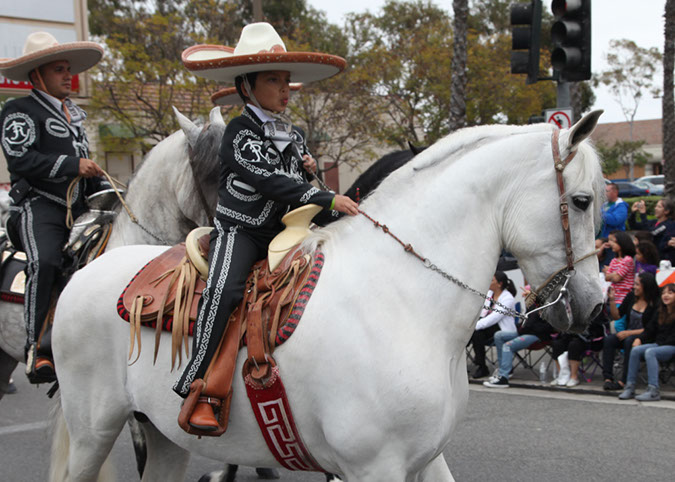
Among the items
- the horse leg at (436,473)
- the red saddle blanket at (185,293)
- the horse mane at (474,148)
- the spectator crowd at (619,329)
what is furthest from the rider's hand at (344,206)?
the spectator crowd at (619,329)

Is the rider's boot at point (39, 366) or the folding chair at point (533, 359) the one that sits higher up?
the rider's boot at point (39, 366)

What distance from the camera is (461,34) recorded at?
557 inches

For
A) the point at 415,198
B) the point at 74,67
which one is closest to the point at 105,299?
the point at 415,198

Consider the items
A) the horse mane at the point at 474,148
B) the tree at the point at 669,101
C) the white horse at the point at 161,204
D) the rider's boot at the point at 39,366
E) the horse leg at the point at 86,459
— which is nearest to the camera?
the horse mane at the point at 474,148

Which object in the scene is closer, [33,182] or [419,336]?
[419,336]

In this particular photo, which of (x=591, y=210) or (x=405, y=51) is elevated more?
(x=405, y=51)

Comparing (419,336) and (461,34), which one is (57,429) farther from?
(461,34)

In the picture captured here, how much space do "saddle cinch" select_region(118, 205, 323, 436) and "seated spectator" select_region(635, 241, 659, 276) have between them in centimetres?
684

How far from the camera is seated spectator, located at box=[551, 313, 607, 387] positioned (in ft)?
28.4

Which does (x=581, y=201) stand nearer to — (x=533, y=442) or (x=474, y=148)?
(x=474, y=148)

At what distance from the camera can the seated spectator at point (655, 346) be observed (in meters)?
7.77

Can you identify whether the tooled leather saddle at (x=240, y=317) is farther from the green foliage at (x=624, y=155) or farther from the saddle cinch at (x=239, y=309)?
the green foliage at (x=624, y=155)

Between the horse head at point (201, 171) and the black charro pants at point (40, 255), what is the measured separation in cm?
86

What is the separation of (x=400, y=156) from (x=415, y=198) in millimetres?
4214
